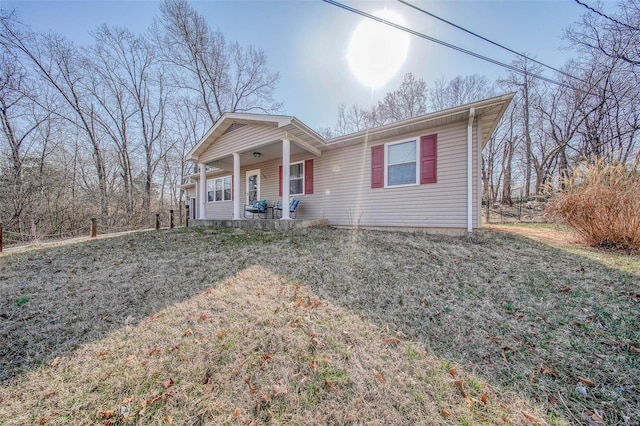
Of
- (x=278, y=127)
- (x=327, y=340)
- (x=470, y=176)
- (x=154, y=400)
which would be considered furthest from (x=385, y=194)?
(x=154, y=400)

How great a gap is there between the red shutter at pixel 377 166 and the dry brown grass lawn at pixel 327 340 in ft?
10.2

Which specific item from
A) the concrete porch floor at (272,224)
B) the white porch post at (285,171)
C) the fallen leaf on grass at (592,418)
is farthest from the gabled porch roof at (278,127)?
the fallen leaf on grass at (592,418)

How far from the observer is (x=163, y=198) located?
19.7 m

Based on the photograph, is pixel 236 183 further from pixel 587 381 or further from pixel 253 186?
pixel 587 381

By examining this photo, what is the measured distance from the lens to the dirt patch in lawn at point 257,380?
153 cm

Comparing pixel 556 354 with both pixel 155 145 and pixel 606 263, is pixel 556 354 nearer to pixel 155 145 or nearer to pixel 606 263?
pixel 606 263

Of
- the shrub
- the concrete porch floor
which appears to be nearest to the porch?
the concrete porch floor

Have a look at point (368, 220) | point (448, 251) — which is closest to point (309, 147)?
point (368, 220)

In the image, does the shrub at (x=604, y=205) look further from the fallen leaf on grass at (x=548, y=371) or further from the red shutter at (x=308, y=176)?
the red shutter at (x=308, y=176)

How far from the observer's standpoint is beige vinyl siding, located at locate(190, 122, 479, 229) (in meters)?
5.73

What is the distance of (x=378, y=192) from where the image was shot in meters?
6.89

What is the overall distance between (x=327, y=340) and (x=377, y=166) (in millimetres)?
5532

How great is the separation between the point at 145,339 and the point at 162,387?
74 centimetres

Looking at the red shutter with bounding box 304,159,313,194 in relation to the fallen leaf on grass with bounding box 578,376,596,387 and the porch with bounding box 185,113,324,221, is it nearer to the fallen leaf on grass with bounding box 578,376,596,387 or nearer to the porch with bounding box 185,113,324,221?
the porch with bounding box 185,113,324,221
